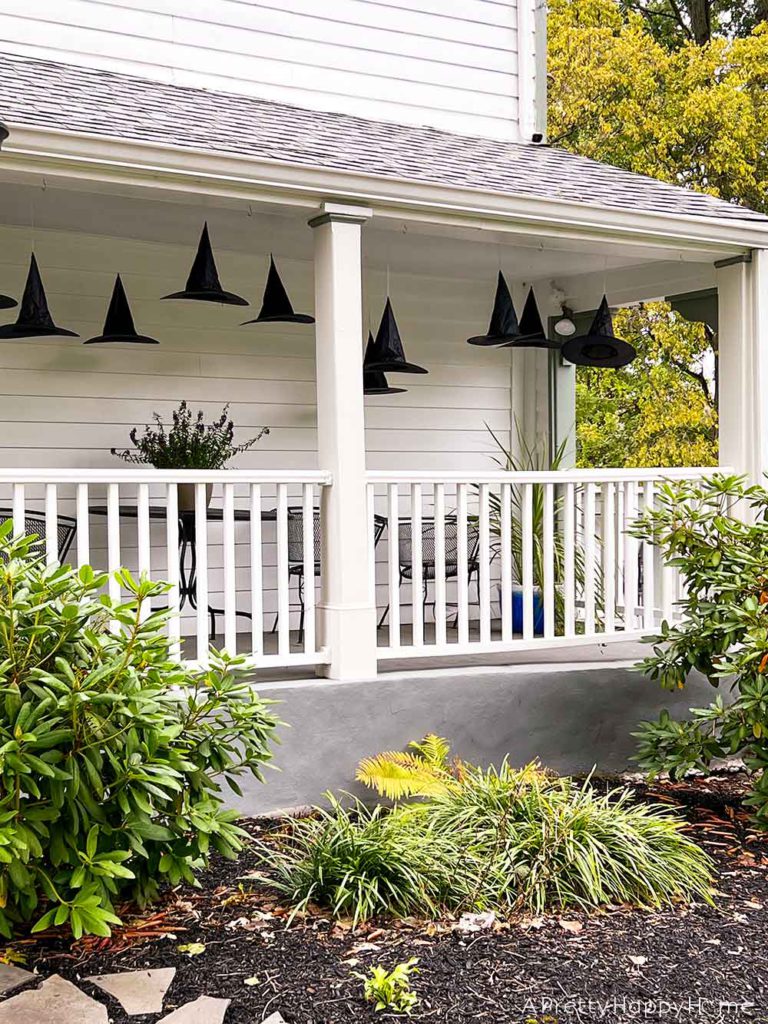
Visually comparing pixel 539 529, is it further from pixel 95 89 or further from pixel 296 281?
pixel 95 89

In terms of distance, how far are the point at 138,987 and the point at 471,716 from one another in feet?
9.19

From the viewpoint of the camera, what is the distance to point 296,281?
8.22 metres

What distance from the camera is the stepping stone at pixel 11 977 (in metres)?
3.53

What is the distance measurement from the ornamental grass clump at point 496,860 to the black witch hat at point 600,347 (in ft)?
13.3

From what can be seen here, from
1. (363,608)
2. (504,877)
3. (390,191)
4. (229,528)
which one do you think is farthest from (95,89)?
(504,877)

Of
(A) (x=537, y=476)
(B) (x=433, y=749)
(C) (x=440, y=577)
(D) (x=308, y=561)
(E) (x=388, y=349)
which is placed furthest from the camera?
(E) (x=388, y=349)

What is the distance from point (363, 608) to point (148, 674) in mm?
2062

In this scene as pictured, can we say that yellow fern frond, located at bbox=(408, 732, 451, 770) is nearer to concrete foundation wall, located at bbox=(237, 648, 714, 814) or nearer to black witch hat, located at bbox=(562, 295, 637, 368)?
concrete foundation wall, located at bbox=(237, 648, 714, 814)

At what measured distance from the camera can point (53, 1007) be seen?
3.42m

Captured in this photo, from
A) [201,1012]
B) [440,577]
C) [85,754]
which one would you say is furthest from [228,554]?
[201,1012]

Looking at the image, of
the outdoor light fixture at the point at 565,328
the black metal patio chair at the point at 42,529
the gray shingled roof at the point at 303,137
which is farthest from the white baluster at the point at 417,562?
the outdoor light fixture at the point at 565,328

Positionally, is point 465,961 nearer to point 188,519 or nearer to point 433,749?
point 433,749

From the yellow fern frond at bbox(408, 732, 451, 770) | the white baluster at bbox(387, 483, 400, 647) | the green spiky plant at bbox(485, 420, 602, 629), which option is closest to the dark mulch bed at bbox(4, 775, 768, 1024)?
the yellow fern frond at bbox(408, 732, 451, 770)

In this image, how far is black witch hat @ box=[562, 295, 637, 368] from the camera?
8070 millimetres
